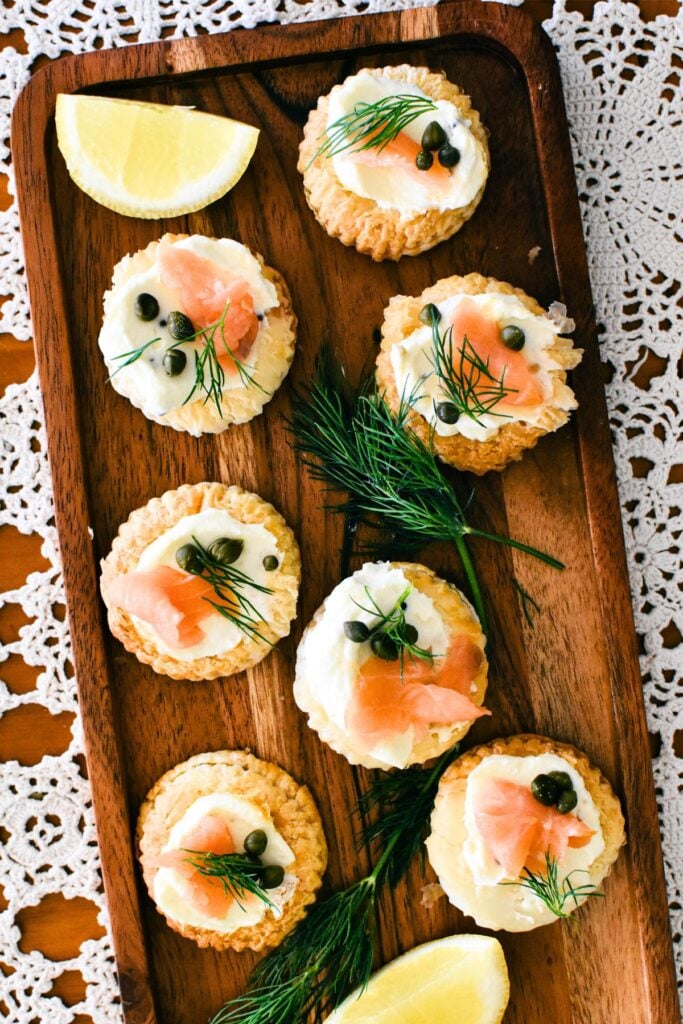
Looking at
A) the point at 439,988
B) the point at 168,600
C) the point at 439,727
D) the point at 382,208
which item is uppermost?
the point at 382,208

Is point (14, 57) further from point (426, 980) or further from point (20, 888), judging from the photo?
point (426, 980)

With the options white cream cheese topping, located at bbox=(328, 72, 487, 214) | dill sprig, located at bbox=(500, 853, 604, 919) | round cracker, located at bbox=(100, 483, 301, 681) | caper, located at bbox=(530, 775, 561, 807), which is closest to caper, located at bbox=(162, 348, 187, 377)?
round cracker, located at bbox=(100, 483, 301, 681)

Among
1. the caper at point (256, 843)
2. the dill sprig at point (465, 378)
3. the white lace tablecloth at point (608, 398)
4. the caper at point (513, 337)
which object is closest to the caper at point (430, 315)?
the dill sprig at point (465, 378)

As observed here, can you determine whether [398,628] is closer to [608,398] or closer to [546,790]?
[546,790]

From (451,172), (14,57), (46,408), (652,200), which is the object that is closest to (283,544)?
(46,408)

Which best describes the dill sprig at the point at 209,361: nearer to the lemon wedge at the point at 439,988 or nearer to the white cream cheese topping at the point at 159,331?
the white cream cheese topping at the point at 159,331

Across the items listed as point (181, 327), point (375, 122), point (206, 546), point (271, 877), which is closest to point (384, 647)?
point (206, 546)
